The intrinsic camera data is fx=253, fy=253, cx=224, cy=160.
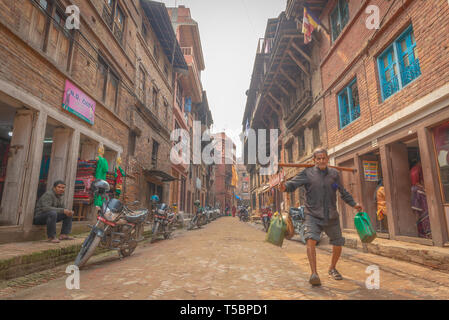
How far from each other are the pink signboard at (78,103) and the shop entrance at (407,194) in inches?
349

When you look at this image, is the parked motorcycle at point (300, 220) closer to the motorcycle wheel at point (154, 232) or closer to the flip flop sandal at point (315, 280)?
the motorcycle wheel at point (154, 232)

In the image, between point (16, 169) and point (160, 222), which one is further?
point (160, 222)

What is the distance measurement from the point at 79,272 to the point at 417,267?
5.84 m

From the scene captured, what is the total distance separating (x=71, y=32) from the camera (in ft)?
24.1

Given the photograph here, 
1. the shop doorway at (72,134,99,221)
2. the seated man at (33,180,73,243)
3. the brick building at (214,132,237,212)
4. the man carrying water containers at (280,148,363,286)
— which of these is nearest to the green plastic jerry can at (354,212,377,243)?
the man carrying water containers at (280,148,363,286)

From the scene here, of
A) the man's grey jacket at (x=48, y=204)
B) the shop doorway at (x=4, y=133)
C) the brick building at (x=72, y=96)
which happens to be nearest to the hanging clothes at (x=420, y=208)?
the man's grey jacket at (x=48, y=204)

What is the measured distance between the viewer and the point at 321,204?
11.9ft

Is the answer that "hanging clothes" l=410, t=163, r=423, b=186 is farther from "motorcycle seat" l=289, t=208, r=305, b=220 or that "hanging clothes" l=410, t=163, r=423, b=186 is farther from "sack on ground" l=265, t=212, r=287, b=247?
"sack on ground" l=265, t=212, r=287, b=247

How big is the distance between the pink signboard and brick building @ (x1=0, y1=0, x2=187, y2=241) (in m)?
0.03

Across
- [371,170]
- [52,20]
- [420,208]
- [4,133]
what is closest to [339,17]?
[371,170]

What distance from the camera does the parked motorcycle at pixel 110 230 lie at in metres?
4.28

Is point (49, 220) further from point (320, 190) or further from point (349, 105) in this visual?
point (349, 105)

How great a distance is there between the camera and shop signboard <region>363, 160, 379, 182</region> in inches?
313

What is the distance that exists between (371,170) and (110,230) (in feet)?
25.0
